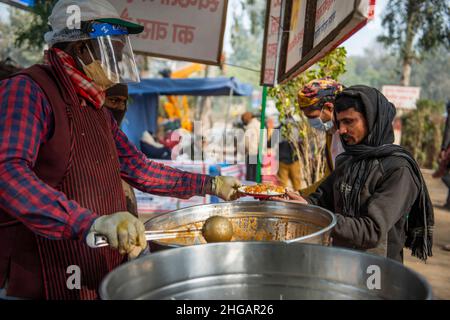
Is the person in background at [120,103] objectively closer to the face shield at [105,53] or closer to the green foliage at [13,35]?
the face shield at [105,53]

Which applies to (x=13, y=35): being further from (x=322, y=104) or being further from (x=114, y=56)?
(x=114, y=56)

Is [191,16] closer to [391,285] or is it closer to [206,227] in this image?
[206,227]

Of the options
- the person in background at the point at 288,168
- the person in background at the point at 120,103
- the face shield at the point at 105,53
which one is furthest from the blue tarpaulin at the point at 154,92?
the face shield at the point at 105,53

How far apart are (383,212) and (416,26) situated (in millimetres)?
19876

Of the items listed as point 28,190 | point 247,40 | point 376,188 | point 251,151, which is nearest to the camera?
point 28,190

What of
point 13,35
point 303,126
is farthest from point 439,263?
point 13,35

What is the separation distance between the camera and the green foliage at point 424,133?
18125 millimetres

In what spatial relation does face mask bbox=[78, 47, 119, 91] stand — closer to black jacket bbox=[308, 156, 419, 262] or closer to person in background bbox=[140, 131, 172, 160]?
black jacket bbox=[308, 156, 419, 262]

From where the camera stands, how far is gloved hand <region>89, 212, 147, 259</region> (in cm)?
149

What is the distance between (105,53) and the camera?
2051 millimetres

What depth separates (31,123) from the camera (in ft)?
5.50

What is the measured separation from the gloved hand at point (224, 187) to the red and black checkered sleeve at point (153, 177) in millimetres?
51

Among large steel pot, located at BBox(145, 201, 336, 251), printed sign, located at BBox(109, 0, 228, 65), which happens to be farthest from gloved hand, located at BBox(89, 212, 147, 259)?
printed sign, located at BBox(109, 0, 228, 65)
